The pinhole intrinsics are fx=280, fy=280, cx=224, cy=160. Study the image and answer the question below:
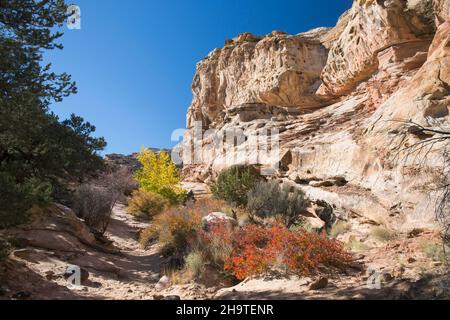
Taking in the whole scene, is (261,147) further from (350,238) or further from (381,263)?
(381,263)

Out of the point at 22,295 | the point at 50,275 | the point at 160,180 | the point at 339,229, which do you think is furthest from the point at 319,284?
the point at 160,180

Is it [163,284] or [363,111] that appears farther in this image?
[363,111]

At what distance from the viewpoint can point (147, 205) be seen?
18.8m

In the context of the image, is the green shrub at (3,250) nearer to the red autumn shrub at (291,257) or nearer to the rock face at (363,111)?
the red autumn shrub at (291,257)

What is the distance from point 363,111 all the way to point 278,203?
6.03 metres

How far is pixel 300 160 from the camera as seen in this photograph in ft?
43.5

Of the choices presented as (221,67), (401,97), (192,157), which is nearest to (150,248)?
(401,97)

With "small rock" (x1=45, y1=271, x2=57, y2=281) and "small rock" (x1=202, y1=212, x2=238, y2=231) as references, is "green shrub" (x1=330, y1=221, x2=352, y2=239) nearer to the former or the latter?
"small rock" (x1=202, y1=212, x2=238, y2=231)

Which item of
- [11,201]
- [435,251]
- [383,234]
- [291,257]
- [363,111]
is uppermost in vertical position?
[363,111]

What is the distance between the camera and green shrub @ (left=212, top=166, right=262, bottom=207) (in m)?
14.4

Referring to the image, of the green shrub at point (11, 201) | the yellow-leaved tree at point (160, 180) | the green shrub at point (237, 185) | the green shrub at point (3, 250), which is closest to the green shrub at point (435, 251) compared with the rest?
the green shrub at point (11, 201)

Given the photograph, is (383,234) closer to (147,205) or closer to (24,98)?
(24,98)

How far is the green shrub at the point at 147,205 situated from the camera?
59.7ft

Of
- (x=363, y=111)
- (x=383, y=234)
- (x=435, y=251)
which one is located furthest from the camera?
(x=363, y=111)
